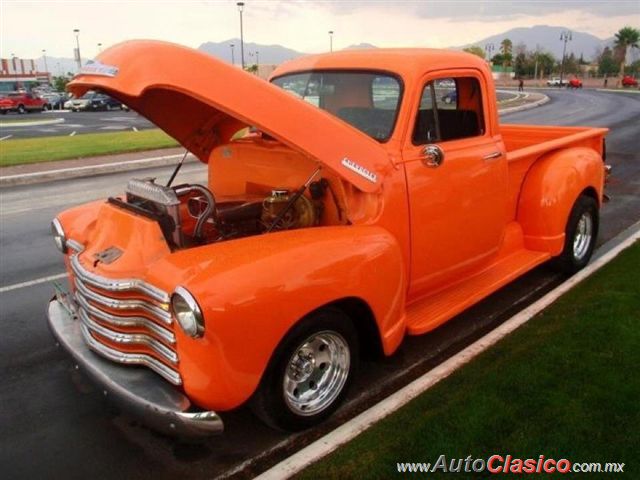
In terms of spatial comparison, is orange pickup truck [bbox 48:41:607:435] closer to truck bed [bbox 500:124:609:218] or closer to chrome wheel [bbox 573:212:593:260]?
truck bed [bbox 500:124:609:218]

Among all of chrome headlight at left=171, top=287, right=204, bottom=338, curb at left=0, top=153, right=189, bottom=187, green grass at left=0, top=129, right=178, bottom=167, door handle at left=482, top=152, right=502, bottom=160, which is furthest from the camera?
green grass at left=0, top=129, right=178, bottom=167

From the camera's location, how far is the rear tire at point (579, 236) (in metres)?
5.42

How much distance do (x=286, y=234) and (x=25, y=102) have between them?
1662 inches

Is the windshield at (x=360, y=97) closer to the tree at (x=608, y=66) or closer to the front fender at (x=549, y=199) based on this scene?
the front fender at (x=549, y=199)

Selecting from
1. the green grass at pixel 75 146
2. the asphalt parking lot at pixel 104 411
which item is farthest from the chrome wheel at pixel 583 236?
the green grass at pixel 75 146

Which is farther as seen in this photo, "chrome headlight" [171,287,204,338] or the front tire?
the front tire

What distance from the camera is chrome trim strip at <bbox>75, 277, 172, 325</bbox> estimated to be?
285cm

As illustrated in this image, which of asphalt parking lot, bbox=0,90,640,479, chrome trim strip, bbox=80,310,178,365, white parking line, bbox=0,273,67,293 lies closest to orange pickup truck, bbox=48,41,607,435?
chrome trim strip, bbox=80,310,178,365

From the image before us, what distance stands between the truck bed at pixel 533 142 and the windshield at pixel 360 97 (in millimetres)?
1384

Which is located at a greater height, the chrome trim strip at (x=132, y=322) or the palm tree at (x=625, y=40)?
the palm tree at (x=625, y=40)

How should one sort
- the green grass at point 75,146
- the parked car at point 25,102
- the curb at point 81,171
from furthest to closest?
the parked car at point 25,102 → the green grass at point 75,146 → the curb at point 81,171

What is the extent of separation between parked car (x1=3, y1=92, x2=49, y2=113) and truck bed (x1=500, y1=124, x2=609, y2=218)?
40.1 meters

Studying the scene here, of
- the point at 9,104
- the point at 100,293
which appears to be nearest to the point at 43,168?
the point at 100,293

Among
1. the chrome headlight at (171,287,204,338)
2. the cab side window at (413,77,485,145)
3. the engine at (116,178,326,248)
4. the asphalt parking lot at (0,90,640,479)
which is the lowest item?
the asphalt parking lot at (0,90,640,479)
